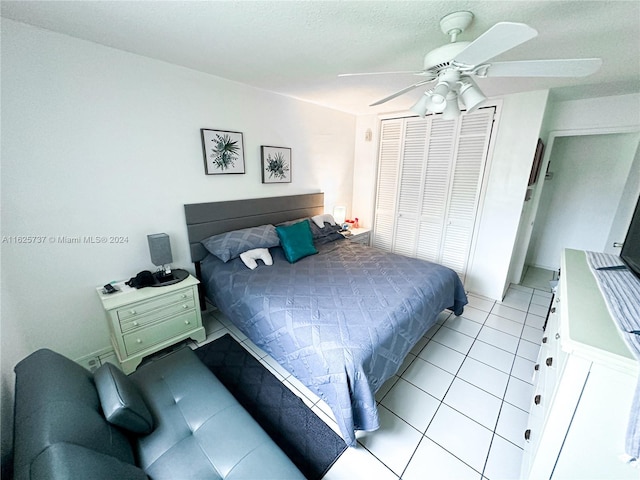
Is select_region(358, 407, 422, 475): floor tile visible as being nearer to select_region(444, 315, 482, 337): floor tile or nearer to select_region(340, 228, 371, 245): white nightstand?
select_region(444, 315, 482, 337): floor tile

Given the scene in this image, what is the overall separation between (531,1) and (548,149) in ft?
8.39

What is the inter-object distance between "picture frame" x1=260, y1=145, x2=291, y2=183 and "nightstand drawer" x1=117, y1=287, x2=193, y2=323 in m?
1.49

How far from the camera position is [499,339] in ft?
7.88

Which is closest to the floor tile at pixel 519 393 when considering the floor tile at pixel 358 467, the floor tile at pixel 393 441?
the floor tile at pixel 393 441

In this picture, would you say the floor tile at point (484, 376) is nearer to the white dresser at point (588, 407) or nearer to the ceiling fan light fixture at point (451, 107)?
the white dresser at point (588, 407)

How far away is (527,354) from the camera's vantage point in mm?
2213

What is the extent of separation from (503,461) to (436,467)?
393 mm

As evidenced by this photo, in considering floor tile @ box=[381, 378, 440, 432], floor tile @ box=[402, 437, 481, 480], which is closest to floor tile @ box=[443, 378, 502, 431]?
floor tile @ box=[381, 378, 440, 432]

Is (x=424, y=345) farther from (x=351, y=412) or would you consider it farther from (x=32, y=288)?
(x=32, y=288)

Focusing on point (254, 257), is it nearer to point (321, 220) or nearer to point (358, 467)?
point (321, 220)

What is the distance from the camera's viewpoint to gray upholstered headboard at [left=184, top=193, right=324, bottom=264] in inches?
97.6

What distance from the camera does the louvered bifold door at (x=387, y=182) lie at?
3.67m

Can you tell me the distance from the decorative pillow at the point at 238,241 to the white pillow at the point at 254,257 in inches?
3.2

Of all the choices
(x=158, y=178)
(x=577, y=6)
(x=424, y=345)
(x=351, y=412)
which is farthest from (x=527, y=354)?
(x=158, y=178)
